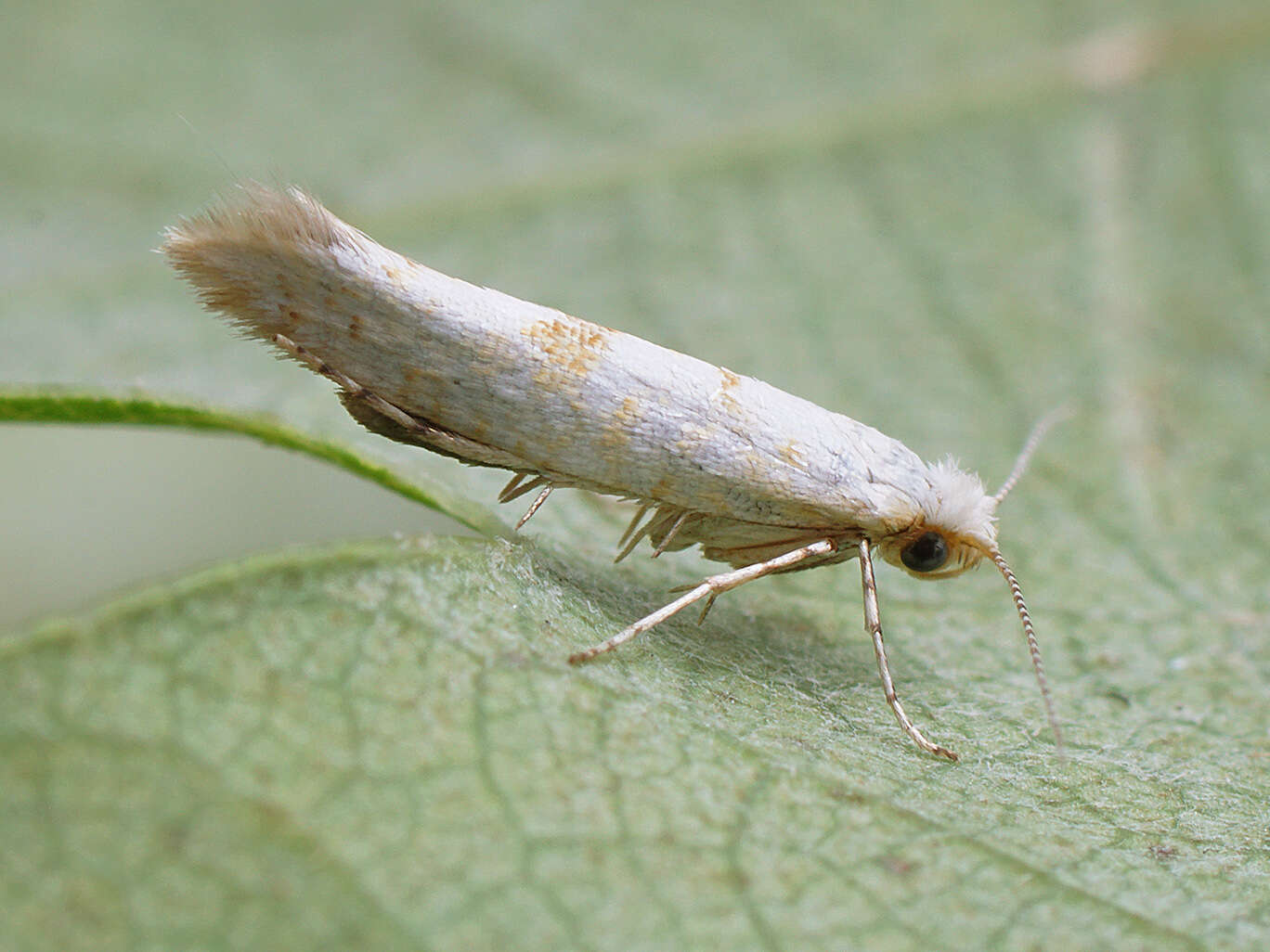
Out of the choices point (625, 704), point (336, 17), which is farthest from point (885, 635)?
point (336, 17)

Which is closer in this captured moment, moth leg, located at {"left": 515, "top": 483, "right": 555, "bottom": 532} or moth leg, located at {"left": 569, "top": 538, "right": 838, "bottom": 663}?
moth leg, located at {"left": 569, "top": 538, "right": 838, "bottom": 663}

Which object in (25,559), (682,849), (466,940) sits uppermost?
(682,849)

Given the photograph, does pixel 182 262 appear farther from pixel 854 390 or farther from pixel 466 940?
pixel 854 390

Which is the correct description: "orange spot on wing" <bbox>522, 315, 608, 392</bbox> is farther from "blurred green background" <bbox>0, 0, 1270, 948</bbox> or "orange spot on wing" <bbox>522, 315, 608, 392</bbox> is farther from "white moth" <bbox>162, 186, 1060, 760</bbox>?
"blurred green background" <bbox>0, 0, 1270, 948</bbox>

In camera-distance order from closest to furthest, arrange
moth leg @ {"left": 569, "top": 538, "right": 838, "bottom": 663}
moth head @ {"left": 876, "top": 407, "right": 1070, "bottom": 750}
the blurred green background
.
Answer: the blurred green background
moth leg @ {"left": 569, "top": 538, "right": 838, "bottom": 663}
moth head @ {"left": 876, "top": 407, "right": 1070, "bottom": 750}

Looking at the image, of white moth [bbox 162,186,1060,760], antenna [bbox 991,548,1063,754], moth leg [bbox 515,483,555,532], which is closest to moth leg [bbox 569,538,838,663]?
white moth [bbox 162,186,1060,760]

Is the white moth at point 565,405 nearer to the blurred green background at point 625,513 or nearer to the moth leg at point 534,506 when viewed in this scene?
the moth leg at point 534,506
